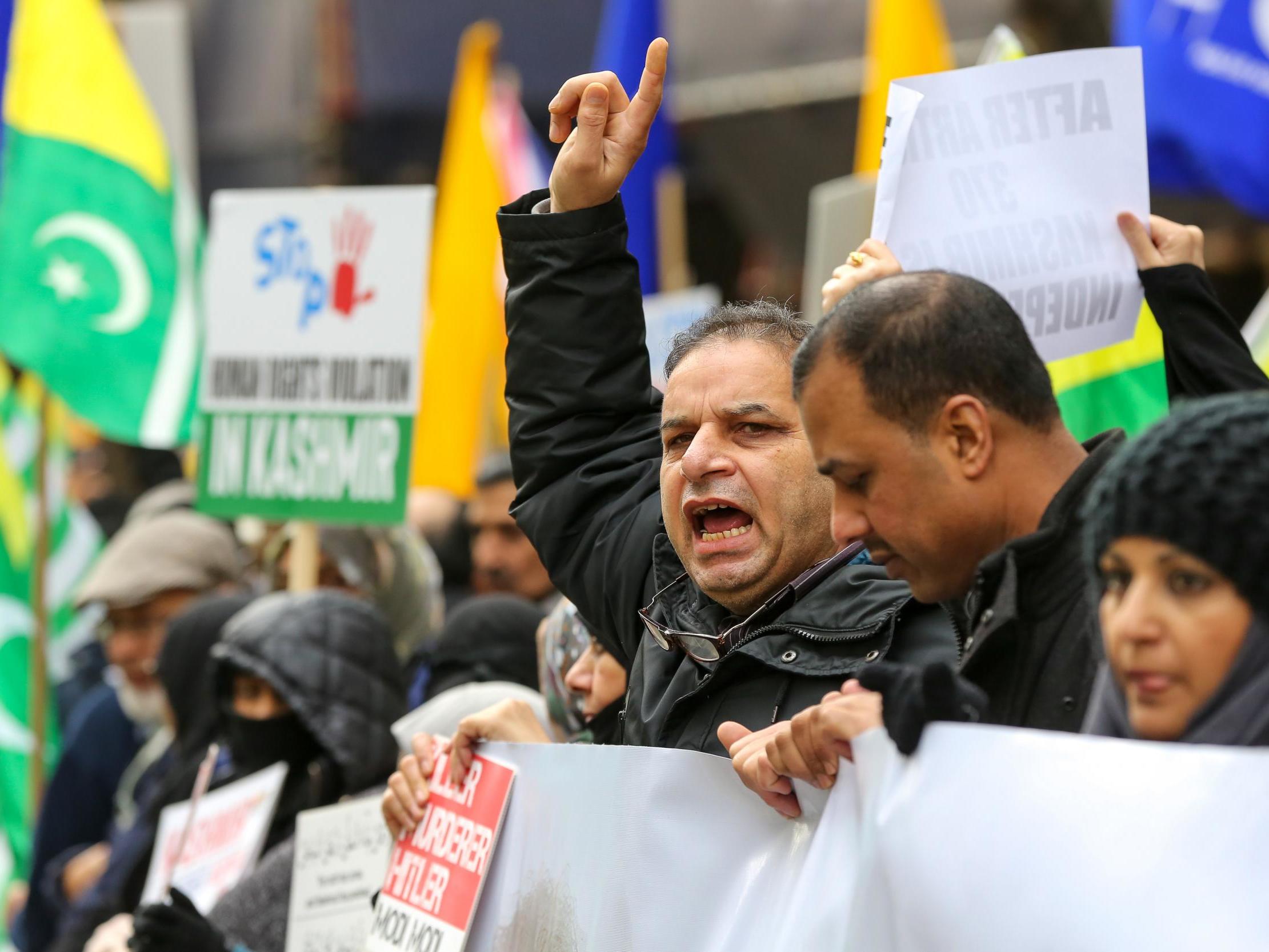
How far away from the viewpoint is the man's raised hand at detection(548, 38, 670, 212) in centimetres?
318

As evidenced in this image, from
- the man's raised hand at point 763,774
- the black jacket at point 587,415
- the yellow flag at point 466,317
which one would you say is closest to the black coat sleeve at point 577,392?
the black jacket at point 587,415

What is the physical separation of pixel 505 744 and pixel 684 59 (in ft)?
39.6

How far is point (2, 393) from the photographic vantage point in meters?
7.77

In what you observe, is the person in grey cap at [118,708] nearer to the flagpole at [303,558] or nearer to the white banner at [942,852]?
the flagpole at [303,558]

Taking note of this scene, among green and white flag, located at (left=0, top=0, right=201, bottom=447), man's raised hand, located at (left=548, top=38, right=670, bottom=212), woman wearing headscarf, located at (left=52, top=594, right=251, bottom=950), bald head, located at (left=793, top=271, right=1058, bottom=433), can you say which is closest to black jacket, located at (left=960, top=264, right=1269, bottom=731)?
bald head, located at (left=793, top=271, right=1058, bottom=433)

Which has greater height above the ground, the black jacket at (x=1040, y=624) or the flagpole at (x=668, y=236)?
the flagpole at (x=668, y=236)

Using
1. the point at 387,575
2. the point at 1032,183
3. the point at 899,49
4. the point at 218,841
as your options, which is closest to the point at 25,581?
the point at 387,575

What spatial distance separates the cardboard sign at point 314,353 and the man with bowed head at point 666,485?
1.72 metres

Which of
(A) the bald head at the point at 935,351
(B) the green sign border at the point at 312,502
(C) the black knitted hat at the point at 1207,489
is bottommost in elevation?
(B) the green sign border at the point at 312,502

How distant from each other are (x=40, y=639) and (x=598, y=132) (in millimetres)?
3845

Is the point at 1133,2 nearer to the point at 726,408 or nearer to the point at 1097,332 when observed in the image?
the point at 1097,332

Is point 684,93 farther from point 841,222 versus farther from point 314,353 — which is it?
point 314,353

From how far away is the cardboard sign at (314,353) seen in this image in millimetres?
5090

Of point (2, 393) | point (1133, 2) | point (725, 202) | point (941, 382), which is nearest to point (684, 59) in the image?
point (725, 202)
